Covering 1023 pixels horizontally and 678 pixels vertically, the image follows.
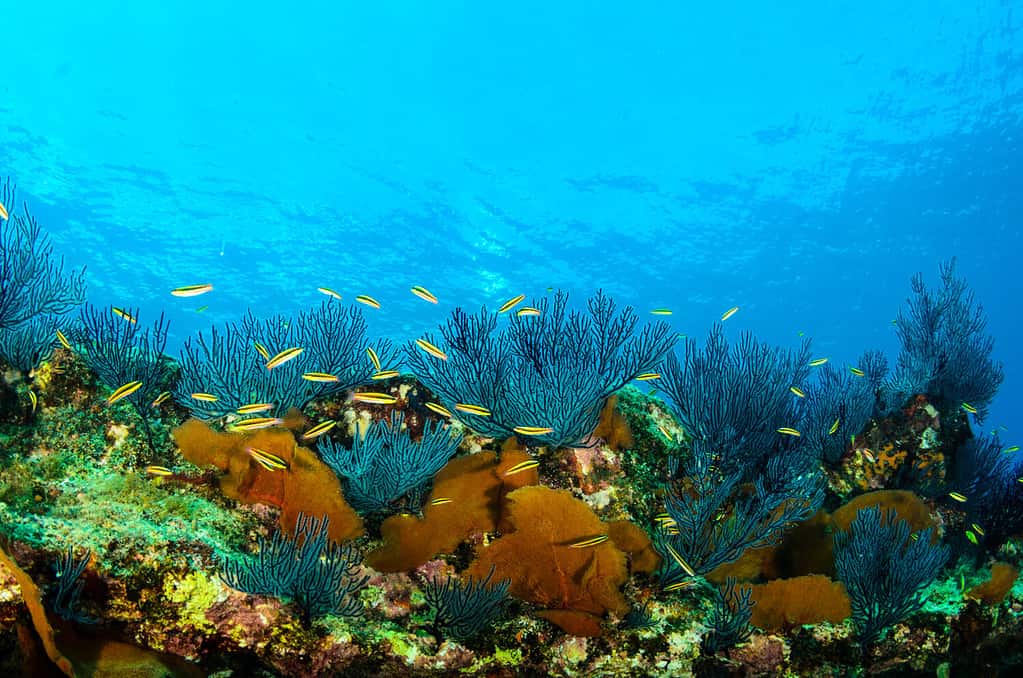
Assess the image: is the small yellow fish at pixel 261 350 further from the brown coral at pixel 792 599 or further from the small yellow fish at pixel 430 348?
the brown coral at pixel 792 599

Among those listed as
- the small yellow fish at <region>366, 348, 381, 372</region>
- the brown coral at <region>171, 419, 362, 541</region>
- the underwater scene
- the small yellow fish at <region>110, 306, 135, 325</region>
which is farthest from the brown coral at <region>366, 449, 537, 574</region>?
the small yellow fish at <region>110, 306, 135, 325</region>

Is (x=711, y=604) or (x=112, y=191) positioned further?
(x=112, y=191)

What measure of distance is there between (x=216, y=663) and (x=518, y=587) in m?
1.93

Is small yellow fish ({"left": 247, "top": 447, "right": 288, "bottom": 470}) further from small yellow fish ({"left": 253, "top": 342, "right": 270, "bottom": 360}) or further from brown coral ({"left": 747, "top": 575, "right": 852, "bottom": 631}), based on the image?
brown coral ({"left": 747, "top": 575, "right": 852, "bottom": 631})

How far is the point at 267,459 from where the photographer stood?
140 inches

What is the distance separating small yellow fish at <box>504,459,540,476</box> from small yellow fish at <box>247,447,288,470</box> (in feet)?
5.52

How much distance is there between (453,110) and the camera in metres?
43.2

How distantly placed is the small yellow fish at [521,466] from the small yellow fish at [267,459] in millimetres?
1681

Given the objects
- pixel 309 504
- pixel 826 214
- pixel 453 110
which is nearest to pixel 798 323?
pixel 826 214

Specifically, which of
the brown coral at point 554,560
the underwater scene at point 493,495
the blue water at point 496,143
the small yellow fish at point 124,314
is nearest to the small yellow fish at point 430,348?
the underwater scene at point 493,495

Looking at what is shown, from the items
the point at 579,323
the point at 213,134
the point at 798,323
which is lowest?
the point at 579,323

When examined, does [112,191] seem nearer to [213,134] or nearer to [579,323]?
[213,134]

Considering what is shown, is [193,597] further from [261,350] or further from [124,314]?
[124,314]

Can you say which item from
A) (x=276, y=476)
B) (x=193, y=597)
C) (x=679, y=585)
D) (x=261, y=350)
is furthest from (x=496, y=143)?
(x=193, y=597)
